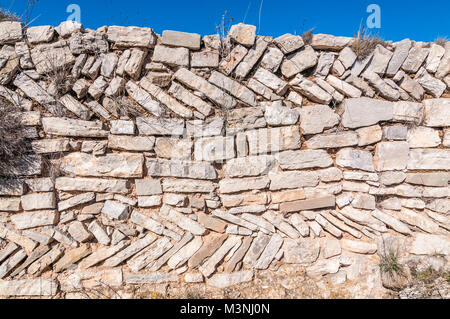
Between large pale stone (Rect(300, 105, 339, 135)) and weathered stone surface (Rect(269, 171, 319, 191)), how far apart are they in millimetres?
507

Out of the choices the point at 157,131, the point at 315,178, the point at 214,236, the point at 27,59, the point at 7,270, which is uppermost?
the point at 27,59

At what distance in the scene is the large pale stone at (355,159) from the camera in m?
3.29

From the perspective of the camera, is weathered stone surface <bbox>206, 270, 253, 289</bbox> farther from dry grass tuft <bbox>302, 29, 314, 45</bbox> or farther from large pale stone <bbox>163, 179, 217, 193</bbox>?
dry grass tuft <bbox>302, 29, 314, 45</bbox>

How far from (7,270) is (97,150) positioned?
1592 millimetres

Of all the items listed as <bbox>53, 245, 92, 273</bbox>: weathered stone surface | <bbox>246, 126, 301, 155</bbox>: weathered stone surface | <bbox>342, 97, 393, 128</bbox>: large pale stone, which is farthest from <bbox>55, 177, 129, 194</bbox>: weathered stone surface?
<bbox>342, 97, 393, 128</bbox>: large pale stone

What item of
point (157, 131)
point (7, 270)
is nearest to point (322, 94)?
point (157, 131)

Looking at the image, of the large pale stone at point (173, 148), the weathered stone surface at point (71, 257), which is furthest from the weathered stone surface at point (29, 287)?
the large pale stone at point (173, 148)

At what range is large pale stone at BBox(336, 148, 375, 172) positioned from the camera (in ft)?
10.8

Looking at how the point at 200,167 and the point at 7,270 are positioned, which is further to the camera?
the point at 200,167

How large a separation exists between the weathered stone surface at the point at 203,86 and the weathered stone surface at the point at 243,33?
641 millimetres

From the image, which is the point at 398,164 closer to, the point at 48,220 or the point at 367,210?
the point at 367,210

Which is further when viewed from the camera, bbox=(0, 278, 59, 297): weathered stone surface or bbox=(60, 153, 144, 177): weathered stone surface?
bbox=(60, 153, 144, 177): weathered stone surface

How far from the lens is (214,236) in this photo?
3.27m

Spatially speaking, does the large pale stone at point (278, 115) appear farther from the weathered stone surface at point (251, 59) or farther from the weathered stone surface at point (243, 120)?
the weathered stone surface at point (251, 59)
